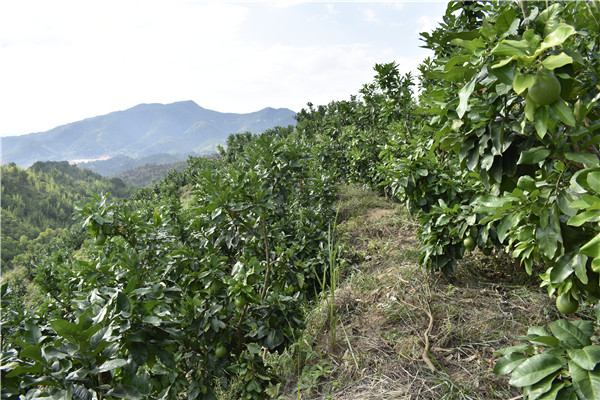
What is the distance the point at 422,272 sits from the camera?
2850mm

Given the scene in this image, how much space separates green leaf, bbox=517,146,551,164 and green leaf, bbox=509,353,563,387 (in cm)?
64

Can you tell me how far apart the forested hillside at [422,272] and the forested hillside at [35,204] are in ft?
155

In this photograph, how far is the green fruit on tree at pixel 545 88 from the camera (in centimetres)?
80

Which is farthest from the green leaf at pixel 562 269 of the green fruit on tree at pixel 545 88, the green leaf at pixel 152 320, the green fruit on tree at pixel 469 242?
the green leaf at pixel 152 320

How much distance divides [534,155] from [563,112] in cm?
23

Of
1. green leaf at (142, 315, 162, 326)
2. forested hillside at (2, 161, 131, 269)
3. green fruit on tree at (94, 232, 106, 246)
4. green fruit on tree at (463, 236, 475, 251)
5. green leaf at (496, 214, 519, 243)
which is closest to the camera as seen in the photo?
→ green leaf at (496, 214, 519, 243)

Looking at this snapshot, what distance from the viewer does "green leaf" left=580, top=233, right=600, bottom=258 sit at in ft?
2.41

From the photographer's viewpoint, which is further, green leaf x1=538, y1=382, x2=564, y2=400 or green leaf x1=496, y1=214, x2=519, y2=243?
green leaf x1=496, y1=214, x2=519, y2=243

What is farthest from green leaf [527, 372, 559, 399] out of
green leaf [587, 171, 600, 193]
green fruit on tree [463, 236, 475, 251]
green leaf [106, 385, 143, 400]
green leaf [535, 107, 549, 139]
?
green fruit on tree [463, 236, 475, 251]

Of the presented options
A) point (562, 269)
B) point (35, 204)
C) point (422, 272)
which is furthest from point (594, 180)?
point (35, 204)

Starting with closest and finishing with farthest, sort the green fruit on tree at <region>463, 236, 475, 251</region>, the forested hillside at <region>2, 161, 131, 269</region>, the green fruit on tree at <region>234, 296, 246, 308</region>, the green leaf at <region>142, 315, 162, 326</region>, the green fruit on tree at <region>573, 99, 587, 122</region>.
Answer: the green fruit on tree at <region>573, 99, 587, 122</region> < the green leaf at <region>142, 315, 162, 326</region> < the green fruit on tree at <region>234, 296, 246, 308</region> < the green fruit on tree at <region>463, 236, 475, 251</region> < the forested hillside at <region>2, 161, 131, 269</region>

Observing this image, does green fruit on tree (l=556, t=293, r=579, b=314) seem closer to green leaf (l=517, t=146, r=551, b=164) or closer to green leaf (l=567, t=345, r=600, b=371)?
green leaf (l=567, t=345, r=600, b=371)

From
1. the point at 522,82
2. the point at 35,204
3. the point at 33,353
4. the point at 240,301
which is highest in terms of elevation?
the point at 522,82

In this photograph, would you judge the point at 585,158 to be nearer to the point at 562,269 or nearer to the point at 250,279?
the point at 562,269
